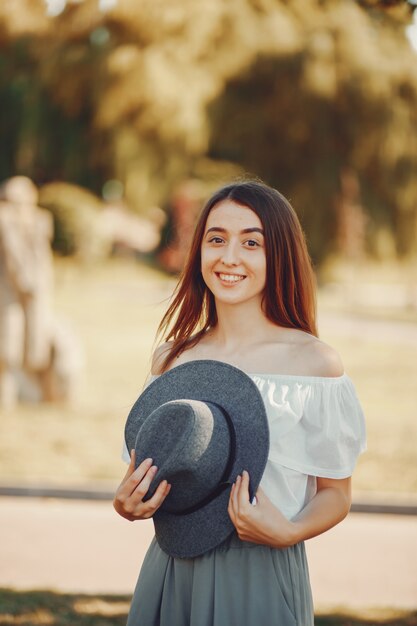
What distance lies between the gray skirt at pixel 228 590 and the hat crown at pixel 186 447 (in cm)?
15

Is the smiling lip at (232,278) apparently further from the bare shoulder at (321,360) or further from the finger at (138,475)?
the finger at (138,475)

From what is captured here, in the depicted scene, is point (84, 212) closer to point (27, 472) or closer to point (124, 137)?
point (124, 137)

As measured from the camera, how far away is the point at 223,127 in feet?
56.7

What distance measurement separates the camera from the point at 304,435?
1743 mm

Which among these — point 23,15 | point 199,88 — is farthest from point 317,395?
point 199,88

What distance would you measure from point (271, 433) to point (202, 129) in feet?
50.7

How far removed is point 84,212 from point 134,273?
37.7 feet

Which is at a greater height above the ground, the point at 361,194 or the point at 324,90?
the point at 324,90

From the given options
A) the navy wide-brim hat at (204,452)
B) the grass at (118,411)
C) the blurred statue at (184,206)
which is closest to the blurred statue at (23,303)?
the grass at (118,411)

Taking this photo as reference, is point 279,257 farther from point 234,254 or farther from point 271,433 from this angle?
point 271,433

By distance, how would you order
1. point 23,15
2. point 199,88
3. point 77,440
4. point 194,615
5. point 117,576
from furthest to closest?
point 199,88 → point 23,15 → point 77,440 → point 117,576 → point 194,615

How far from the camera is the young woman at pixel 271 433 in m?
1.66

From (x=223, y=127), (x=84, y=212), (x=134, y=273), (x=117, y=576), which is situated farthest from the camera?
(x=134, y=273)

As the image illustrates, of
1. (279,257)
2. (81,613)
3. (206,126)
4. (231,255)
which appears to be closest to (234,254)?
(231,255)
